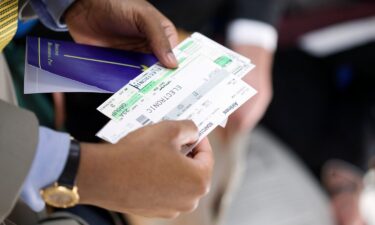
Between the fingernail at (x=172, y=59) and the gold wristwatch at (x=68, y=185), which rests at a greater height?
the fingernail at (x=172, y=59)

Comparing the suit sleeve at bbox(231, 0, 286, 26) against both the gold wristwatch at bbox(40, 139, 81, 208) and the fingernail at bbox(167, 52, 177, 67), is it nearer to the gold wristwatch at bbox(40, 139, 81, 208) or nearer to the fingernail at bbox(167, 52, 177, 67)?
the fingernail at bbox(167, 52, 177, 67)

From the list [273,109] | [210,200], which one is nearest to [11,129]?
[210,200]

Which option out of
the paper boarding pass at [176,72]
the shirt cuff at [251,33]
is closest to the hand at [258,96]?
the shirt cuff at [251,33]

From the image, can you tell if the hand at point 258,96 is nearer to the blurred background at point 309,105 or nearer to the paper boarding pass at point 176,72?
the blurred background at point 309,105

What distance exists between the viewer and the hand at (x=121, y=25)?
543mm

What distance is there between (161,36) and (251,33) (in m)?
0.56

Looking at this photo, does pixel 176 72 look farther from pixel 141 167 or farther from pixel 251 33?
pixel 251 33

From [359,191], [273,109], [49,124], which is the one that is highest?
[49,124]

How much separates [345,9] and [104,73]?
1.12 m

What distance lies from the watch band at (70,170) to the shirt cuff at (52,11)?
0.16 meters

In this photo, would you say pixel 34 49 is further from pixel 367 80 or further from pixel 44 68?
pixel 367 80

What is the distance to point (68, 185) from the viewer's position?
456mm

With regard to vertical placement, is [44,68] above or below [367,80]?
above

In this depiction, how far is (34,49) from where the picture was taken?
52 centimetres
